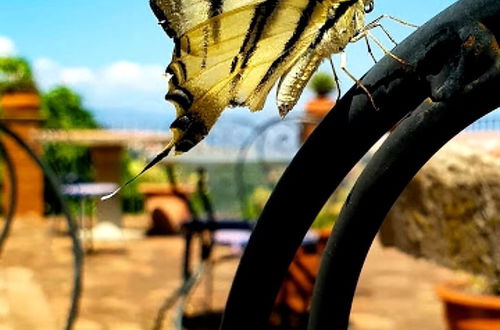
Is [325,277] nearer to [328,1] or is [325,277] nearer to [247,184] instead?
[328,1]

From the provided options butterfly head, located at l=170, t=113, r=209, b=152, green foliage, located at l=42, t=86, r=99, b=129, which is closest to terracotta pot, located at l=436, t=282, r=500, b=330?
butterfly head, located at l=170, t=113, r=209, b=152

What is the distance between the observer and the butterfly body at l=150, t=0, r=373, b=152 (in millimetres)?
840

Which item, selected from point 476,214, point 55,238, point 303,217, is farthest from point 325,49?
point 55,238

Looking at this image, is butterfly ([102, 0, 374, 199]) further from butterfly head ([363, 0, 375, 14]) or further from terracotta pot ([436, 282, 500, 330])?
terracotta pot ([436, 282, 500, 330])

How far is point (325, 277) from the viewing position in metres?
0.70

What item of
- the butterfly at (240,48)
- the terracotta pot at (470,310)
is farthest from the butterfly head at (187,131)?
the terracotta pot at (470,310)

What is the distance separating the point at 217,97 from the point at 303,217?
10.1 inches

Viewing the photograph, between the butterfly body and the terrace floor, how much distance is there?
4725 millimetres

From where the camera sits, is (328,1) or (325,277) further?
(328,1)

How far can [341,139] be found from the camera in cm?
68

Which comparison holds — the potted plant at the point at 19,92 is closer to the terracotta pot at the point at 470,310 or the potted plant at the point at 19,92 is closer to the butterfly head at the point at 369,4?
the terracotta pot at the point at 470,310

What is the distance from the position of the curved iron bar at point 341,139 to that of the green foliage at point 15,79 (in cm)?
1195

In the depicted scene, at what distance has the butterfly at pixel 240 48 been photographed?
839 mm

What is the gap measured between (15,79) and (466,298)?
1002 centimetres
